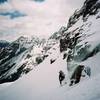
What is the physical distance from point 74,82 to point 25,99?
22.9 m

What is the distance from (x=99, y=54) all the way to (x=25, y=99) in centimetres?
2684

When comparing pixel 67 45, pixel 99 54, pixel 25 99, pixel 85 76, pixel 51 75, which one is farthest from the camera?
pixel 67 45

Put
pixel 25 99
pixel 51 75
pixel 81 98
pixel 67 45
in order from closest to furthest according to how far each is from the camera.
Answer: pixel 81 98 → pixel 25 99 → pixel 51 75 → pixel 67 45

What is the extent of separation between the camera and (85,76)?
35812 mm

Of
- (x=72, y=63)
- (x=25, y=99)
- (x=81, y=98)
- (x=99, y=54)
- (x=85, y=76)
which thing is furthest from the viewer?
(x=25, y=99)

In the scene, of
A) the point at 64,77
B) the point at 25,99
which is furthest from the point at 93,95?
the point at 25,99

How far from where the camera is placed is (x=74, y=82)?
1523 inches

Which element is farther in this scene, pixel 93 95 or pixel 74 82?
pixel 74 82

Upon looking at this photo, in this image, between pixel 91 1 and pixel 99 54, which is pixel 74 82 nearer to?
pixel 99 54

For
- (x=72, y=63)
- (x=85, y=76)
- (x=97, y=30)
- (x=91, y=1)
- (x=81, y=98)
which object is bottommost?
(x=81, y=98)

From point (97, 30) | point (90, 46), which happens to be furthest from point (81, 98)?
point (97, 30)

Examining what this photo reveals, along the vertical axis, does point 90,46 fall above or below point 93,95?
above

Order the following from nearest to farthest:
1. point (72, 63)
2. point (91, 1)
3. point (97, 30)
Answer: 1. point (72, 63)
2. point (97, 30)
3. point (91, 1)

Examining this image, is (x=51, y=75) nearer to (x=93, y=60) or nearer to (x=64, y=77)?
(x=64, y=77)
